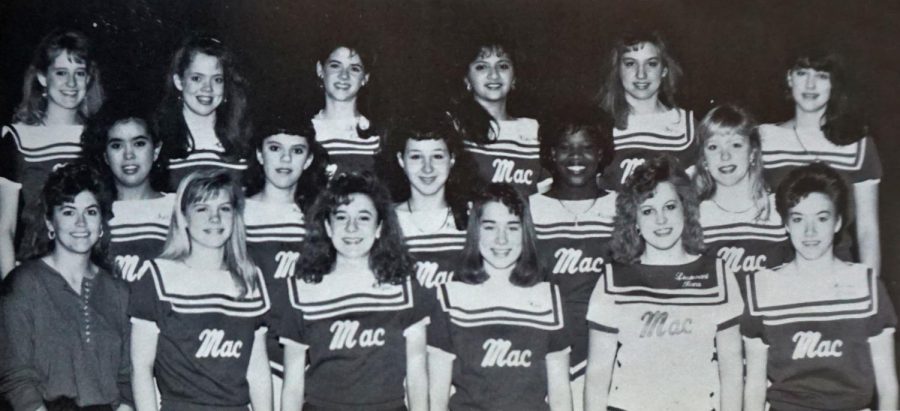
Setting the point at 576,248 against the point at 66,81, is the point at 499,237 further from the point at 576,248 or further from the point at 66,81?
the point at 66,81

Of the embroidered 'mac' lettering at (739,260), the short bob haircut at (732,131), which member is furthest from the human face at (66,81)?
the embroidered 'mac' lettering at (739,260)

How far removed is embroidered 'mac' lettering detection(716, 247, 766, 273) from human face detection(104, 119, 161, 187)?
1624mm

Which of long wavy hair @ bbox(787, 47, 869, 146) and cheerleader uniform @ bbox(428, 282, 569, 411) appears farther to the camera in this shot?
long wavy hair @ bbox(787, 47, 869, 146)

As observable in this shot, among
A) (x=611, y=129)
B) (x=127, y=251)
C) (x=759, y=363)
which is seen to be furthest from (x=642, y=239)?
(x=127, y=251)

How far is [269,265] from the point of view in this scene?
2396mm

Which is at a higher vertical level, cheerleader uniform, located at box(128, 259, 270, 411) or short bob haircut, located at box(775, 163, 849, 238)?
short bob haircut, located at box(775, 163, 849, 238)

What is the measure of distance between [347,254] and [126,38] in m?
0.88

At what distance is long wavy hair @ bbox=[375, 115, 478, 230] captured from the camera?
2.43 meters

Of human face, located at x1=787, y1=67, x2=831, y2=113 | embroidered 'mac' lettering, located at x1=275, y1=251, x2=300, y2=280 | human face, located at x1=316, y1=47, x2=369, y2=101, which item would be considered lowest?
embroidered 'mac' lettering, located at x1=275, y1=251, x2=300, y2=280

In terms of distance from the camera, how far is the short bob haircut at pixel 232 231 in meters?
2.39

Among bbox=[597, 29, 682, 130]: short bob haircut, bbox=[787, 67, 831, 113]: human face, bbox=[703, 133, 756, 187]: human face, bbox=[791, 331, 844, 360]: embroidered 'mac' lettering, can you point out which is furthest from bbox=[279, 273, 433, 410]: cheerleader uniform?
bbox=[787, 67, 831, 113]: human face

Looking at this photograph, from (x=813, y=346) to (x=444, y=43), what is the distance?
1.34m

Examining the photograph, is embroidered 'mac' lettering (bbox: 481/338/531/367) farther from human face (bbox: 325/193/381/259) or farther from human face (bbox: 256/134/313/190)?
human face (bbox: 256/134/313/190)

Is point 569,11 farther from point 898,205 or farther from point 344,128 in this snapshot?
point 898,205
